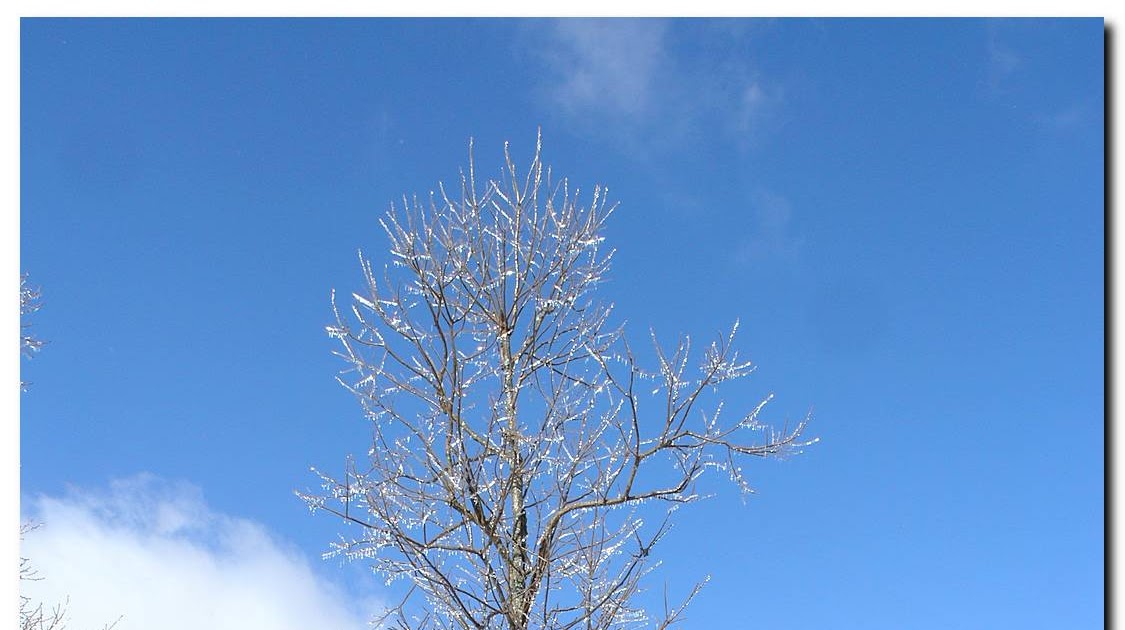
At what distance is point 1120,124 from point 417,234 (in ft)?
13.2

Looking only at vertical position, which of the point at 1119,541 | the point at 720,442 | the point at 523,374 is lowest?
the point at 1119,541

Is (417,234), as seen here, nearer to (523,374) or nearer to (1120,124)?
(523,374)

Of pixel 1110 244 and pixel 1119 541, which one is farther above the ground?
pixel 1110 244

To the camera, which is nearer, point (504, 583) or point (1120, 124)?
point (504, 583)
